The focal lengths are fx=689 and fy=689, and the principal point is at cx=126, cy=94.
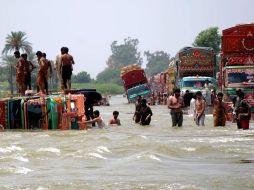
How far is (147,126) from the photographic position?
23.5 meters

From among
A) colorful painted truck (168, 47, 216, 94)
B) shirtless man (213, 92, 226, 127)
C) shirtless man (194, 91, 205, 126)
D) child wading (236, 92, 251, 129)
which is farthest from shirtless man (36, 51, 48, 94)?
colorful painted truck (168, 47, 216, 94)

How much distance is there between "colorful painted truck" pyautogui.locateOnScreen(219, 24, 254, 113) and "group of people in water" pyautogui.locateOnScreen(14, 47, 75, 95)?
9.58 meters

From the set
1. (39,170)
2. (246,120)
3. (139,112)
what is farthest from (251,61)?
(39,170)

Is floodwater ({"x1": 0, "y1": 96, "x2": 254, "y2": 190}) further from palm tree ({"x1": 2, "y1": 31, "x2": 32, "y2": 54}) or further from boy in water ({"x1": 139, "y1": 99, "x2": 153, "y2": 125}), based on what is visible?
palm tree ({"x1": 2, "y1": 31, "x2": 32, "y2": 54})

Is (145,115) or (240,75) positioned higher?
(240,75)

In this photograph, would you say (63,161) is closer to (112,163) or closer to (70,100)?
(112,163)

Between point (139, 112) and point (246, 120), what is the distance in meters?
5.24

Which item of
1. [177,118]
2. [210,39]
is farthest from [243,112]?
[210,39]

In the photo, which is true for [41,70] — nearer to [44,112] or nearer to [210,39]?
[44,112]

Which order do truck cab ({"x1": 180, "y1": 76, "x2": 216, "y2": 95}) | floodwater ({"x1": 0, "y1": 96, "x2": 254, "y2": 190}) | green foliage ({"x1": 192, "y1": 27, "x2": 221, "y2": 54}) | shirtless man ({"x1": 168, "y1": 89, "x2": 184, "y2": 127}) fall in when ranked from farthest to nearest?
A: green foliage ({"x1": 192, "y1": 27, "x2": 221, "y2": 54}) < truck cab ({"x1": 180, "y1": 76, "x2": 216, "y2": 95}) < shirtless man ({"x1": 168, "y1": 89, "x2": 184, "y2": 127}) < floodwater ({"x1": 0, "y1": 96, "x2": 254, "y2": 190})

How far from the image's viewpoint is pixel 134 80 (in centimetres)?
5609

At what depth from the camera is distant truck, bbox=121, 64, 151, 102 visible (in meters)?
55.7

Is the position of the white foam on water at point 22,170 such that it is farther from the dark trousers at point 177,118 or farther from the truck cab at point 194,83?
the truck cab at point 194,83

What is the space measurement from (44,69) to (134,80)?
34142 mm
